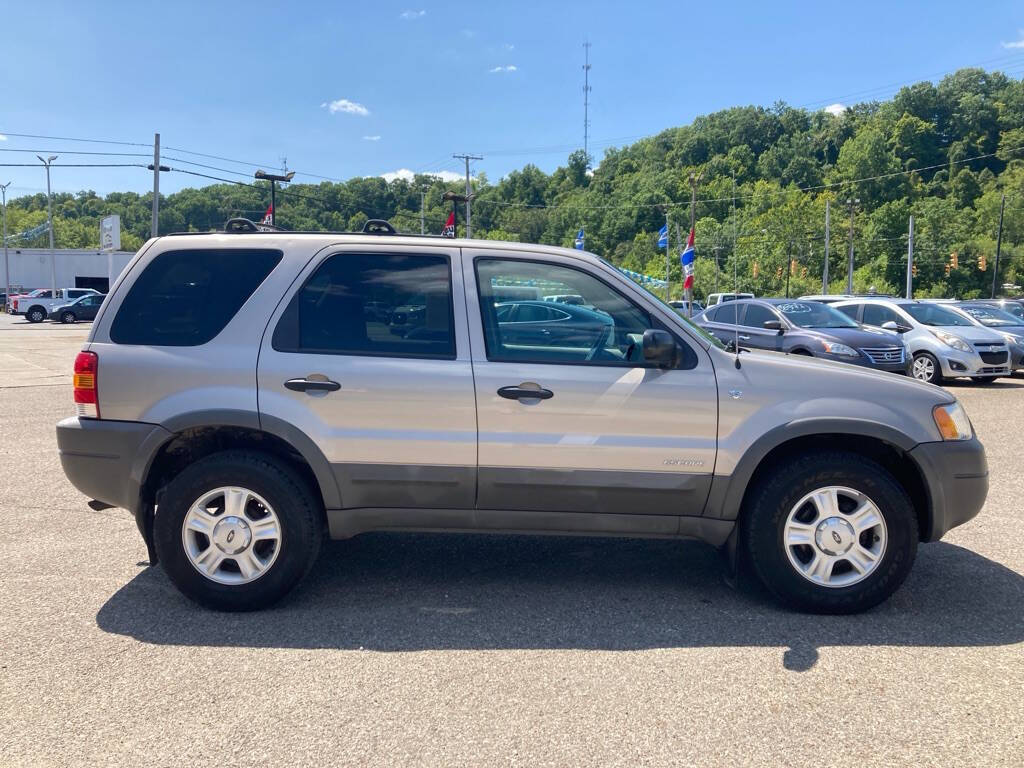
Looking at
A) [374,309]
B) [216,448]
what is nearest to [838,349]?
[374,309]

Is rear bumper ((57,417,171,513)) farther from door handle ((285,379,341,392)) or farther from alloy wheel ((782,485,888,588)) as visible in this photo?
alloy wheel ((782,485,888,588))

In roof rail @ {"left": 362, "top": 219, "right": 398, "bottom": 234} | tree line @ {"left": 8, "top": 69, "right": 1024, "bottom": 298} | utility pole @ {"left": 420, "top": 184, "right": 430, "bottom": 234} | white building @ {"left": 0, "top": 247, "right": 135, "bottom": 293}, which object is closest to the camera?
roof rail @ {"left": 362, "top": 219, "right": 398, "bottom": 234}

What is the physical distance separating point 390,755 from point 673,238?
92.0 metres

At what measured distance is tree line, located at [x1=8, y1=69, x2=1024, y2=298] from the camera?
77812mm

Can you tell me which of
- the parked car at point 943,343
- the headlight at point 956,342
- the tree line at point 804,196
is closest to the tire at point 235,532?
the parked car at point 943,343

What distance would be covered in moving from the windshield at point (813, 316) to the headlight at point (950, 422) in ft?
33.8

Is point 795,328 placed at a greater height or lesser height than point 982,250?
lesser

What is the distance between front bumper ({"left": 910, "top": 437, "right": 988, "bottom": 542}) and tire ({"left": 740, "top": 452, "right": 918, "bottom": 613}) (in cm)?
15

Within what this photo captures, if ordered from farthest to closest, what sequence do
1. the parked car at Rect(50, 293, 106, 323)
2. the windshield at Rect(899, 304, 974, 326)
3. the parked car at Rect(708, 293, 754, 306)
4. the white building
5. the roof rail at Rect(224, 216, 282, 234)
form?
the white building → the parked car at Rect(50, 293, 106, 323) → the parked car at Rect(708, 293, 754, 306) → the windshield at Rect(899, 304, 974, 326) → the roof rail at Rect(224, 216, 282, 234)

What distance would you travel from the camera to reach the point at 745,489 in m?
4.07

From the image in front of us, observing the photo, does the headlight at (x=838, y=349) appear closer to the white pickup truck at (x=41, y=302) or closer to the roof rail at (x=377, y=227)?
the roof rail at (x=377, y=227)

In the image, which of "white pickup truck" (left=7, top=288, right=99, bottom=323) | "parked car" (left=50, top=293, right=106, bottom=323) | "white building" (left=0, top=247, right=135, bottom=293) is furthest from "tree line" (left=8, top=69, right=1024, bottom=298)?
"parked car" (left=50, top=293, right=106, bottom=323)

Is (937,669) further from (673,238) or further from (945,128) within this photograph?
(945,128)

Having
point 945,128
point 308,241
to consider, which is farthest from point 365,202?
point 945,128
